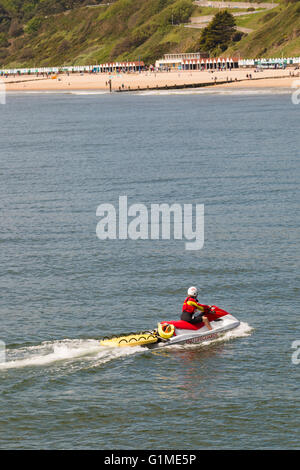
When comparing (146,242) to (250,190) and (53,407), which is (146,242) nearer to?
(250,190)

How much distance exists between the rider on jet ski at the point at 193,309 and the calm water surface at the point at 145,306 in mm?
1219

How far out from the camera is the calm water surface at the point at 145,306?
25.2m

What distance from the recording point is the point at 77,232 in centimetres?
4894

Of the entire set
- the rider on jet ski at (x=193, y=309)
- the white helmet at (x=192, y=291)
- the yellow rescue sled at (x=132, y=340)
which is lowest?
the yellow rescue sled at (x=132, y=340)

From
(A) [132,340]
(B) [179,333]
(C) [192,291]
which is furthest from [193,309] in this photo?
(A) [132,340]

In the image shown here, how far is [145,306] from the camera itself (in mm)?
35406

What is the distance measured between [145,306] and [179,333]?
4.38 m

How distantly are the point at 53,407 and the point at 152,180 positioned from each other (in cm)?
4391

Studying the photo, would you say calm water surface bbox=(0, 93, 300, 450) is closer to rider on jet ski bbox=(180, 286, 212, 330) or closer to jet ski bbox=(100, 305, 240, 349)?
jet ski bbox=(100, 305, 240, 349)

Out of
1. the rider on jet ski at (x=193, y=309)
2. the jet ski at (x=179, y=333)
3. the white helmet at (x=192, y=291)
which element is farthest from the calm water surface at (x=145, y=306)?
the white helmet at (x=192, y=291)

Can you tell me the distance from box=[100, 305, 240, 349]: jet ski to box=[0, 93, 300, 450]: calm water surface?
0.48 m

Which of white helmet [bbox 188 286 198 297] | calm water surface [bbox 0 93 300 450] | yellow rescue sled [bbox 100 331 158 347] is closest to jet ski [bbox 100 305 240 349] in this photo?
yellow rescue sled [bbox 100 331 158 347]

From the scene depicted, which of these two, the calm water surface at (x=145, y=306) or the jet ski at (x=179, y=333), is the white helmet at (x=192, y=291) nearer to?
the jet ski at (x=179, y=333)

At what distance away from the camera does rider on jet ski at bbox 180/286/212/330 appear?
30.8 metres
